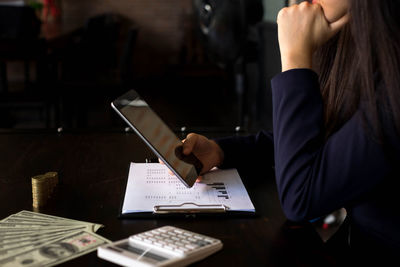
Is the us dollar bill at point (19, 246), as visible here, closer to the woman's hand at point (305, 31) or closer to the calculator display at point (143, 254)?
the calculator display at point (143, 254)

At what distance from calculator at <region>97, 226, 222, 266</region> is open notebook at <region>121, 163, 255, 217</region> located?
0.13 m

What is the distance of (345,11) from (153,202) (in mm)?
478

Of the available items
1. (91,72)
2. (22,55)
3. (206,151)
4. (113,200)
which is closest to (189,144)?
(206,151)

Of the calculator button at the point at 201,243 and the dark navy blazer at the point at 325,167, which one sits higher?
the dark navy blazer at the point at 325,167

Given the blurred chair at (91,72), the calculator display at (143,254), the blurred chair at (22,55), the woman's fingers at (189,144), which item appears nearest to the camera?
the calculator display at (143,254)

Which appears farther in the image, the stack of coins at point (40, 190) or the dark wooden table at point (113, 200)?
the stack of coins at point (40, 190)

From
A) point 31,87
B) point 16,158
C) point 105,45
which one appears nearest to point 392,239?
point 16,158

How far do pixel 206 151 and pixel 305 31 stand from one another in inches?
13.3

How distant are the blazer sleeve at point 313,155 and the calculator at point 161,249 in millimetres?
165

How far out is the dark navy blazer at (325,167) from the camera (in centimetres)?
73

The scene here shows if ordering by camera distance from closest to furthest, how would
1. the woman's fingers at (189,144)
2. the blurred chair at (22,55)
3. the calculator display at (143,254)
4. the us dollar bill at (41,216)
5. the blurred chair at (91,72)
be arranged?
the calculator display at (143,254)
the us dollar bill at (41,216)
the woman's fingers at (189,144)
the blurred chair at (22,55)
the blurred chair at (91,72)

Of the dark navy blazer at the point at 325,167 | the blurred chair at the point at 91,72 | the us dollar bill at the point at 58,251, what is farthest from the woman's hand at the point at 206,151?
the blurred chair at the point at 91,72

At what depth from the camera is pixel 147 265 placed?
0.62 metres

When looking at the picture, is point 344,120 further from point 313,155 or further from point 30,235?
point 30,235
